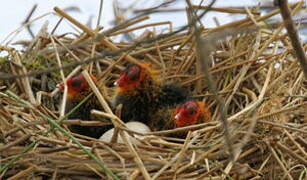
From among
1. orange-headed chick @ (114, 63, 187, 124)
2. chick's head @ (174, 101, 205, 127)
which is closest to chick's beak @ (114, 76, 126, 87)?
orange-headed chick @ (114, 63, 187, 124)

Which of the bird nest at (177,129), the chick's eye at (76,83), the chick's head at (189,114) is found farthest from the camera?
the chick's eye at (76,83)

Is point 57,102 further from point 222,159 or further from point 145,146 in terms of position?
point 222,159

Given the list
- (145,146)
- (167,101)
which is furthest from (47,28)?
(145,146)

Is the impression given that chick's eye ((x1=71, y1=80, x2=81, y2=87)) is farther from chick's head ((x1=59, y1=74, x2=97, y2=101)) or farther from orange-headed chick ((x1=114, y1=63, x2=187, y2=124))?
orange-headed chick ((x1=114, y1=63, x2=187, y2=124))

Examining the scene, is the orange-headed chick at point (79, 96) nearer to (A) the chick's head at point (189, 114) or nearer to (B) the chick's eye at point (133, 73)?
(B) the chick's eye at point (133, 73)

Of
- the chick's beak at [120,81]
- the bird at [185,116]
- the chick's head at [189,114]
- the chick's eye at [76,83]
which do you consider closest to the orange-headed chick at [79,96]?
the chick's eye at [76,83]

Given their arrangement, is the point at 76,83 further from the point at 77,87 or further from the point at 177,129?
the point at 177,129

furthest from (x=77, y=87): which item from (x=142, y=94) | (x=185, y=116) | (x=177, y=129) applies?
(x=177, y=129)
